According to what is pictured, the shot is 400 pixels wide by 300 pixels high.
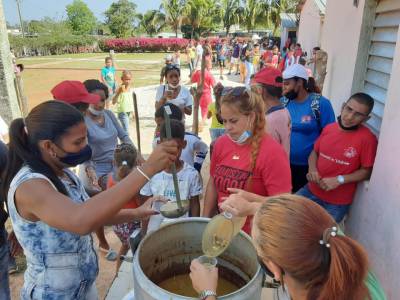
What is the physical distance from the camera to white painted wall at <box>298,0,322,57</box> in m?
13.1

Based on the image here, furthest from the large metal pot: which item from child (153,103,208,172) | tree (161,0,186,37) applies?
tree (161,0,186,37)

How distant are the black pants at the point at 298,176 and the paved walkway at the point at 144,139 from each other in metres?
1.96

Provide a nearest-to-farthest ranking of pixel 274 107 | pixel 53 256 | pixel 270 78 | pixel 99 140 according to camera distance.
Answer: pixel 53 256, pixel 274 107, pixel 270 78, pixel 99 140

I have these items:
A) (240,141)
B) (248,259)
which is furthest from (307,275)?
(240,141)

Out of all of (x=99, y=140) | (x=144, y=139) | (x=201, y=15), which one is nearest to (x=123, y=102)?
(x=144, y=139)

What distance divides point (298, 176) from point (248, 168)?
5.14 ft

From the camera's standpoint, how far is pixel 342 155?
2828mm

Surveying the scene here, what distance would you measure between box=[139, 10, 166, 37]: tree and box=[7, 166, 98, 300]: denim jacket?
56110 mm

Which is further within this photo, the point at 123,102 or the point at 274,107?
the point at 123,102

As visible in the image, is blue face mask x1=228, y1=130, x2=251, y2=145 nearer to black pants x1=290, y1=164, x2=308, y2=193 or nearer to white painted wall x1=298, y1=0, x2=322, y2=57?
black pants x1=290, y1=164, x2=308, y2=193

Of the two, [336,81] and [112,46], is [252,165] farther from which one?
[112,46]

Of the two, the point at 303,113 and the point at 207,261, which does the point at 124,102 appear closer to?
the point at 303,113

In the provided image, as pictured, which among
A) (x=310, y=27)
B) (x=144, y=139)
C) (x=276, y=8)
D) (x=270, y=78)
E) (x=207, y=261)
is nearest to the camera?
(x=207, y=261)

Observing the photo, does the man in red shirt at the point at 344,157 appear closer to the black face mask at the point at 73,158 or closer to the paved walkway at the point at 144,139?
the paved walkway at the point at 144,139
